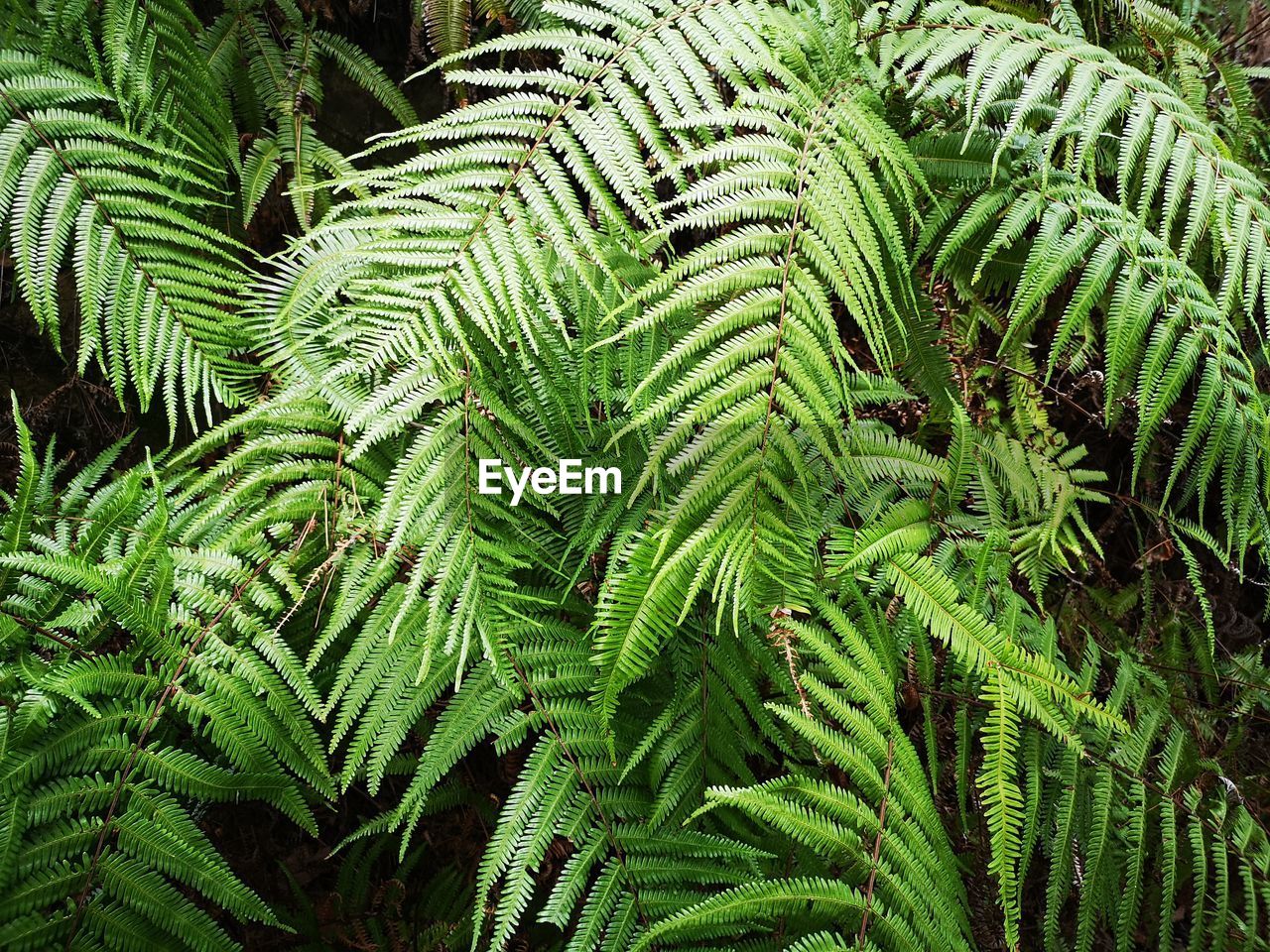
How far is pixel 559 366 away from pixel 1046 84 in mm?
1152

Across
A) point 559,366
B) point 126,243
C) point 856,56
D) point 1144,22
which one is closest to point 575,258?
point 559,366

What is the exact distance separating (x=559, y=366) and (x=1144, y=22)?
6.77ft

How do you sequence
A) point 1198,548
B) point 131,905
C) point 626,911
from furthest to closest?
point 1198,548, point 626,911, point 131,905

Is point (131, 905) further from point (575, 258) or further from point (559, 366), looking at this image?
point (575, 258)

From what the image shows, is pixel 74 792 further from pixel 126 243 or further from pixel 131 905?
pixel 126 243

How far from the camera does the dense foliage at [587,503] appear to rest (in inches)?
54.0

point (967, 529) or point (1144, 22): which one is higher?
point (1144, 22)

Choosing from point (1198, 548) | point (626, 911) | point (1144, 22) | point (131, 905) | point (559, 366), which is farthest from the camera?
point (1198, 548)

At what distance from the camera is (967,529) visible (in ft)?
6.00

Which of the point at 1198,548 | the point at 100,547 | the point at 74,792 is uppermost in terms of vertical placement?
the point at 100,547

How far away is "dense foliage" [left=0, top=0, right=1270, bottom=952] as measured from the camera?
4.50 ft

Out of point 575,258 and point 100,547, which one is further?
point 100,547

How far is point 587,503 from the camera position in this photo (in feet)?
5.41

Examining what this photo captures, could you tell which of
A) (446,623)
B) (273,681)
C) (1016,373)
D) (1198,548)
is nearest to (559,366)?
(446,623)
